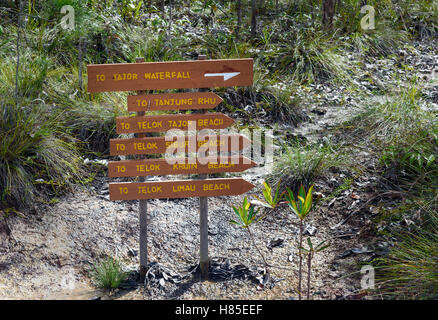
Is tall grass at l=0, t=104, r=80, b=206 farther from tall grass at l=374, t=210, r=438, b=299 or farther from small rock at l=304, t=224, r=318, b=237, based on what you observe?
tall grass at l=374, t=210, r=438, b=299

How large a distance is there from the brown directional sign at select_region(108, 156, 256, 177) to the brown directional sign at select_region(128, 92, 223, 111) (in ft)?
1.39

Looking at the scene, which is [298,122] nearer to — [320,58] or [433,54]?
[320,58]

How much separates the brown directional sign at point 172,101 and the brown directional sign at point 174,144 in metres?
0.25

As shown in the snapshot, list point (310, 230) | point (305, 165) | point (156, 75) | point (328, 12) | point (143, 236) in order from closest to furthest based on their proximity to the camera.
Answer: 1. point (156, 75)
2. point (143, 236)
3. point (310, 230)
4. point (305, 165)
5. point (328, 12)

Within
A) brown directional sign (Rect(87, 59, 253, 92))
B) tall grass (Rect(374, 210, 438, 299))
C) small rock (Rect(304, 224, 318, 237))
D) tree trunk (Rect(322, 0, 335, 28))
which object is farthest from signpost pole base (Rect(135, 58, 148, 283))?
tree trunk (Rect(322, 0, 335, 28))

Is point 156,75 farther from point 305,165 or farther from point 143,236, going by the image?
point 305,165

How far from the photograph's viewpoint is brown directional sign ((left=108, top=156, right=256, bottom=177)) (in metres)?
4.11

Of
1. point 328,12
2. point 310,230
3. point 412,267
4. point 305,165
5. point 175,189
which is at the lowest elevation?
point 412,267

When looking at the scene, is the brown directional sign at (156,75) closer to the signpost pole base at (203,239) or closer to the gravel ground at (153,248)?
the signpost pole base at (203,239)

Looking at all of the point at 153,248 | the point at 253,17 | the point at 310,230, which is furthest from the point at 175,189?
the point at 253,17

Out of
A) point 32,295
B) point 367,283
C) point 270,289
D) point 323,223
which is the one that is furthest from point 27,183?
point 367,283

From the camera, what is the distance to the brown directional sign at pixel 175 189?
4.13m

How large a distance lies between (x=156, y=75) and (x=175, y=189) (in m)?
0.93

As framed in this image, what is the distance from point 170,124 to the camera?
4.07 meters
